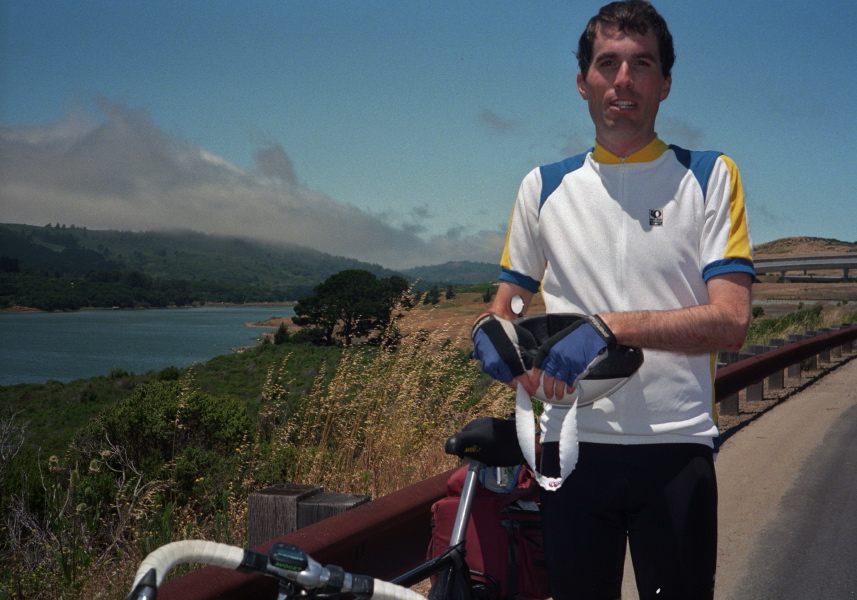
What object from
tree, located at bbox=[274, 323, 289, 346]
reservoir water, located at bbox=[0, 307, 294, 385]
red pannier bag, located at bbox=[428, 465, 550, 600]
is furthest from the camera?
reservoir water, located at bbox=[0, 307, 294, 385]

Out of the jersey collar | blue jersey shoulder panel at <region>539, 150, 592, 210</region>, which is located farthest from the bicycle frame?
the jersey collar

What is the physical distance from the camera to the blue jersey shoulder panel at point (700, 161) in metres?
2.06

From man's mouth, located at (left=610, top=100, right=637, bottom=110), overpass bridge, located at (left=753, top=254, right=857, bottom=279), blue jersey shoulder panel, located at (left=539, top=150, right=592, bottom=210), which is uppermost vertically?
overpass bridge, located at (left=753, top=254, right=857, bottom=279)

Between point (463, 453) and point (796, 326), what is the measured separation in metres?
19.4

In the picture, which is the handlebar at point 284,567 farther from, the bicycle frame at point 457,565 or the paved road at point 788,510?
the paved road at point 788,510

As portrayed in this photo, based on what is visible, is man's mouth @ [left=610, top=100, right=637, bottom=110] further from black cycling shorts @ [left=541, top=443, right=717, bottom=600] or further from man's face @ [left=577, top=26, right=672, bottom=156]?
black cycling shorts @ [left=541, top=443, right=717, bottom=600]

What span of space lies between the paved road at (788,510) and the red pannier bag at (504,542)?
200 centimetres

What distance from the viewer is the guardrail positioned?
95.8 inches

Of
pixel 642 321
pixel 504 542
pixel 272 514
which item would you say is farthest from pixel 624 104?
pixel 272 514

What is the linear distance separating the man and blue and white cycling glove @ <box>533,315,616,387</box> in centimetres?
5

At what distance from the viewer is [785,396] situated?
1027 cm

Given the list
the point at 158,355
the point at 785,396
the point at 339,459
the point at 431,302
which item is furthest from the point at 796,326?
the point at 158,355

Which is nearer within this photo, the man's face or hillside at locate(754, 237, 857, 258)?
the man's face

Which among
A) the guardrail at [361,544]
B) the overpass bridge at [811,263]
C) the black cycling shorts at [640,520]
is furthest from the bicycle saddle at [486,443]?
the overpass bridge at [811,263]
